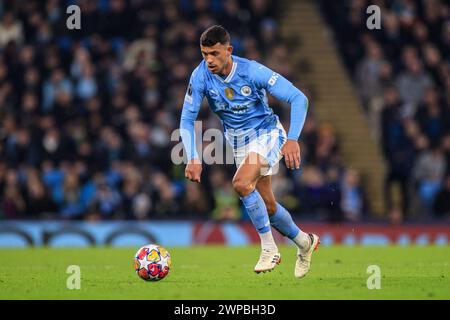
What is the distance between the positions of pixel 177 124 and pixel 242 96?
30.1 feet

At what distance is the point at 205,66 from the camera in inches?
394

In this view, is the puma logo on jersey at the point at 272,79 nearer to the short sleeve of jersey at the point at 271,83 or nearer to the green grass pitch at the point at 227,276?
the short sleeve of jersey at the point at 271,83

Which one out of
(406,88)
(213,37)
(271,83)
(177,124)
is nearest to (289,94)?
(271,83)

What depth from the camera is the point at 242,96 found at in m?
9.91

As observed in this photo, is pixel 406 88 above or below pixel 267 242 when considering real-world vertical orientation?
above

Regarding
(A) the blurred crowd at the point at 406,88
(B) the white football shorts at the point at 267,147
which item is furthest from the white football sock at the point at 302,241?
(A) the blurred crowd at the point at 406,88

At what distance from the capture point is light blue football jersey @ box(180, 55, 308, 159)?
31.9 ft

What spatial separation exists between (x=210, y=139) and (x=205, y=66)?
8.19 metres

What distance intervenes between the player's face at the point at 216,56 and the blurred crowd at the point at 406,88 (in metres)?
9.16

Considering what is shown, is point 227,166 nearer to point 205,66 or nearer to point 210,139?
point 210,139

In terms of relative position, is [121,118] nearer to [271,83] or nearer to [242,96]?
[242,96]

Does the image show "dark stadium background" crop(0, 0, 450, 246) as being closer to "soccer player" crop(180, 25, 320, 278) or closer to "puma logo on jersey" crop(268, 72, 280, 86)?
"soccer player" crop(180, 25, 320, 278)

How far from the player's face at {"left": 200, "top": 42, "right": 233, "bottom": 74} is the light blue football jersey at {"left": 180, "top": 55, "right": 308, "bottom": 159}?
22 cm
